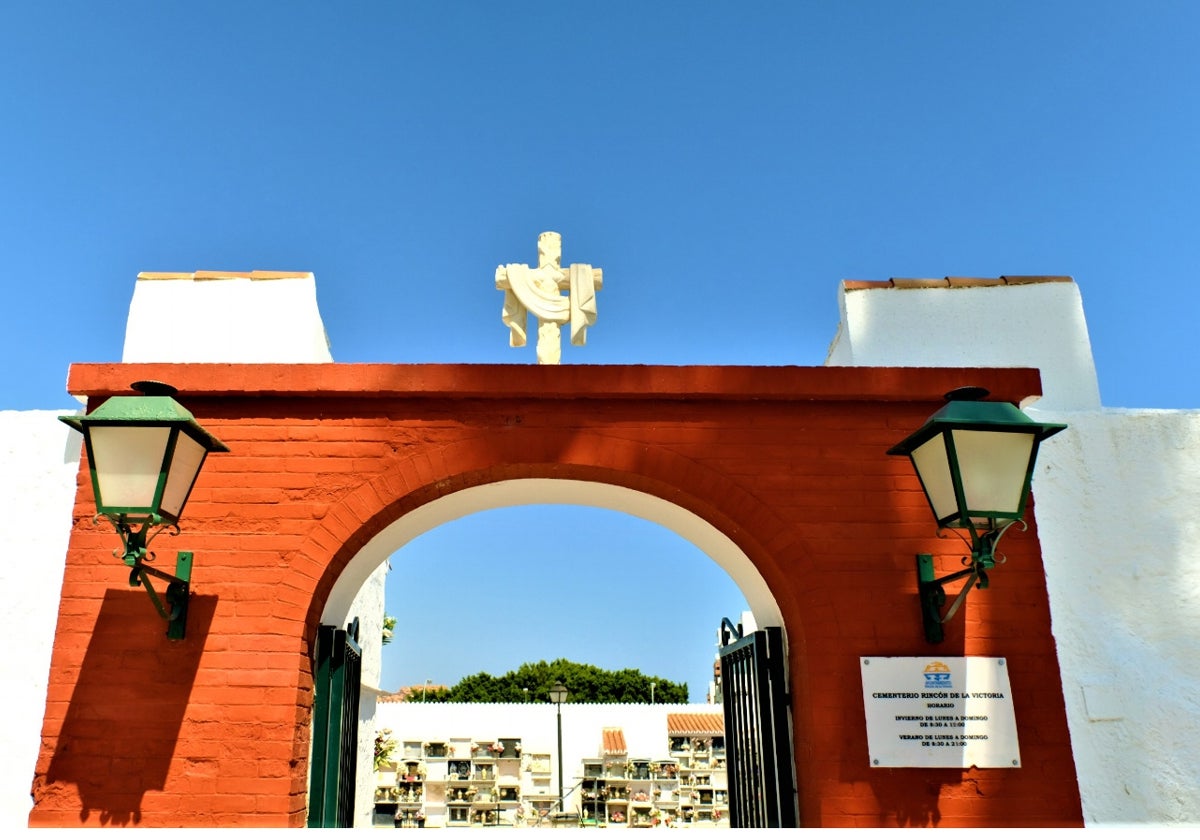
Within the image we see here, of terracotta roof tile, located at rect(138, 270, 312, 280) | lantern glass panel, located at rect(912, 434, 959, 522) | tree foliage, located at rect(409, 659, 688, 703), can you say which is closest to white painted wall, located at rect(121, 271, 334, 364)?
terracotta roof tile, located at rect(138, 270, 312, 280)

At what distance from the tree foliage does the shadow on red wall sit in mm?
38498

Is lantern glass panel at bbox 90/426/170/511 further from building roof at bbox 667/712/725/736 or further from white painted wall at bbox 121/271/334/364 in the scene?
building roof at bbox 667/712/725/736

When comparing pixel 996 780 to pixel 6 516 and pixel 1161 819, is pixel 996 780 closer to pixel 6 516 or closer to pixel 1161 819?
pixel 1161 819

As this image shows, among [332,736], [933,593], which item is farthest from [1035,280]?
[332,736]

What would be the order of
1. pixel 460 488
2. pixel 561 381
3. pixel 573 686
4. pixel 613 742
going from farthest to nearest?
pixel 573 686 < pixel 613 742 < pixel 460 488 < pixel 561 381

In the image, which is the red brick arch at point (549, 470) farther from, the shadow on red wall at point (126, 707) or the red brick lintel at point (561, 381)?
the shadow on red wall at point (126, 707)

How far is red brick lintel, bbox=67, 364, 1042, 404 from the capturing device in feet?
15.1

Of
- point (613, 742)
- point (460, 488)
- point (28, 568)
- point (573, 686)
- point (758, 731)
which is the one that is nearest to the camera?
point (28, 568)

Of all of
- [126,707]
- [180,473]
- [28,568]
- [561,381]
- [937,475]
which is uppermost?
[561,381]

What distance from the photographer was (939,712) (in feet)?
14.0

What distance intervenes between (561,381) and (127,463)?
2.02 metres

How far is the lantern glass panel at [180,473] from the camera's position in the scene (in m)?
3.75

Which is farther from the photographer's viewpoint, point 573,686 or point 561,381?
point 573,686

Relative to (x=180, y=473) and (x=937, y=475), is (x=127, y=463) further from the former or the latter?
(x=937, y=475)
